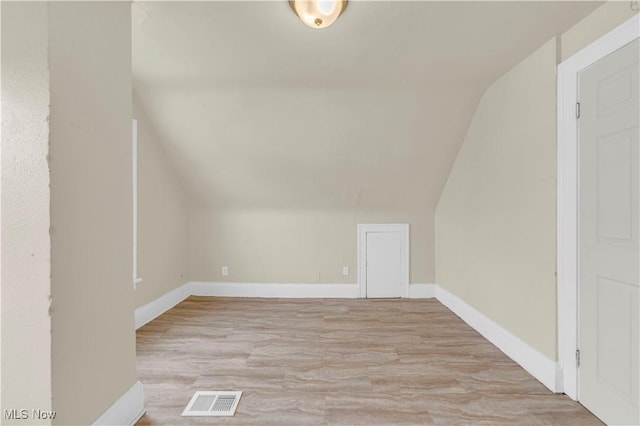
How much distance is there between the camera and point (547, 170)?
6.94ft

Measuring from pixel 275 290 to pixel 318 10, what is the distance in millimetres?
3324

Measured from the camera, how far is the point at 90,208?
1.45 metres

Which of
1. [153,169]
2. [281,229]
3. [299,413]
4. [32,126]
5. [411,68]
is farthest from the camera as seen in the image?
[281,229]

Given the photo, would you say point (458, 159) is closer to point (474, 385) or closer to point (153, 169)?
point (474, 385)

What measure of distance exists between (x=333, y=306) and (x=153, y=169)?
252 centimetres

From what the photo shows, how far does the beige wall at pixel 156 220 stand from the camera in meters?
Result: 3.22

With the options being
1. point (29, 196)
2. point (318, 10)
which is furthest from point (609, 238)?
point (29, 196)

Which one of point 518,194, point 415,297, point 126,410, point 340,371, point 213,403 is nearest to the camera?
point 126,410

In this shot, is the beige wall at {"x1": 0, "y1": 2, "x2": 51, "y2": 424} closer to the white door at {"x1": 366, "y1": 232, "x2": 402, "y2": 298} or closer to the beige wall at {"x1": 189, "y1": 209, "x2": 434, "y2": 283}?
the beige wall at {"x1": 189, "y1": 209, "x2": 434, "y2": 283}

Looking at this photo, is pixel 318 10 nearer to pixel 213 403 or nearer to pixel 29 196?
pixel 29 196

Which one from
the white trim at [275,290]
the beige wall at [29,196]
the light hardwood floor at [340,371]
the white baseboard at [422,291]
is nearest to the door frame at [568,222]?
the light hardwood floor at [340,371]

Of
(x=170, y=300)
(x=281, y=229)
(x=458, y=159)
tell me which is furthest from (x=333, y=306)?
(x=458, y=159)

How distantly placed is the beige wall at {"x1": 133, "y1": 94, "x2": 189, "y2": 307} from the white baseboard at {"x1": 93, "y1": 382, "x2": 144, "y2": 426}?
157cm

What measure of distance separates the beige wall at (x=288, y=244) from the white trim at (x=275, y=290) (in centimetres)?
7
